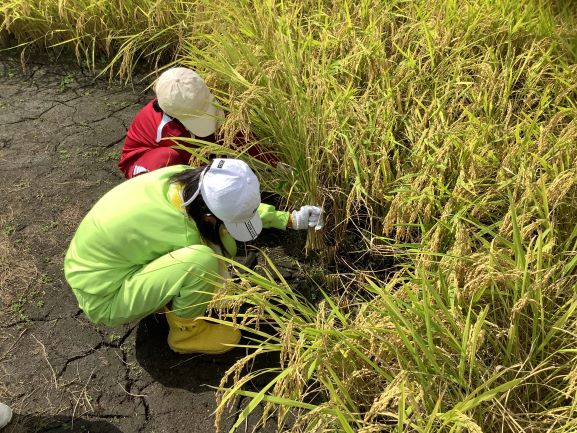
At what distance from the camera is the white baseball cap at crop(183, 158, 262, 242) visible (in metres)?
1.79

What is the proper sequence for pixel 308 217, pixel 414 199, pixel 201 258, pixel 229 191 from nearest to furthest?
pixel 229 191 → pixel 201 258 → pixel 414 199 → pixel 308 217

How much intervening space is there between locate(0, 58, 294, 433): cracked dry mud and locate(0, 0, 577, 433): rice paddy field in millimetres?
248

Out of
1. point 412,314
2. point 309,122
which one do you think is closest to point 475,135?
point 309,122

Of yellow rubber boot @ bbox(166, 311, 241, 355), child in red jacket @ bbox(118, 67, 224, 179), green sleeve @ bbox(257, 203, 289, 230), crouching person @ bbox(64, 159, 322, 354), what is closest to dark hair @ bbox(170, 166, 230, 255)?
crouching person @ bbox(64, 159, 322, 354)

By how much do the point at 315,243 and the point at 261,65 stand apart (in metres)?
0.85

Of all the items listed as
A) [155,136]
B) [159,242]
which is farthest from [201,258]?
[155,136]

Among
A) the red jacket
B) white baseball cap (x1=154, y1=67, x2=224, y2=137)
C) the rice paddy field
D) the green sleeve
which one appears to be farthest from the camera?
the red jacket

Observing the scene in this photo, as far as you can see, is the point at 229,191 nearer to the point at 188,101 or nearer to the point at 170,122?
the point at 188,101

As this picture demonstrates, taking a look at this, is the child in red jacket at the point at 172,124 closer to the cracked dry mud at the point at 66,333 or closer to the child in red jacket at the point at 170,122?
the child in red jacket at the point at 170,122

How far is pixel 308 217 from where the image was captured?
2254 millimetres

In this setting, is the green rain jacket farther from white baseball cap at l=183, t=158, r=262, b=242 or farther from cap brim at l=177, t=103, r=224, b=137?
cap brim at l=177, t=103, r=224, b=137

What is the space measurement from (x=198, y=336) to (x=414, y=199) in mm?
948

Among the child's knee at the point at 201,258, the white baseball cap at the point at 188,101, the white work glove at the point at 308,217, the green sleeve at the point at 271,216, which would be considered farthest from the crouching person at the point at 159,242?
the white baseball cap at the point at 188,101

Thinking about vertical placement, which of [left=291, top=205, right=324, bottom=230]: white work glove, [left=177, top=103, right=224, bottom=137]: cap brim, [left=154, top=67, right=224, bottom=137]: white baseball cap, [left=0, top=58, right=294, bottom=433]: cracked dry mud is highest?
[left=154, top=67, right=224, bottom=137]: white baseball cap
